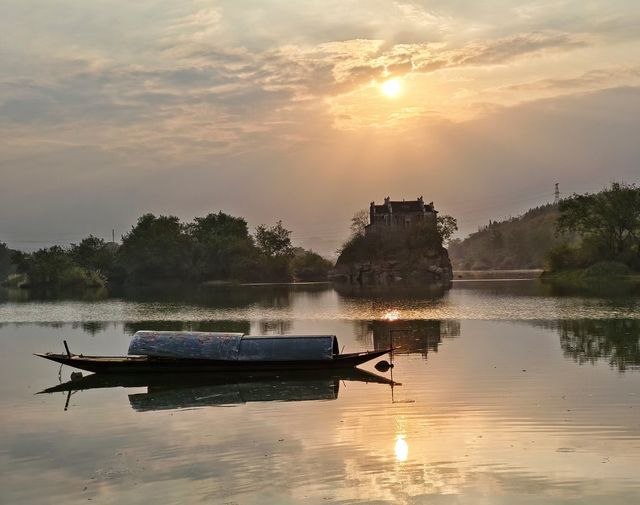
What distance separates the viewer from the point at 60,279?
180 metres

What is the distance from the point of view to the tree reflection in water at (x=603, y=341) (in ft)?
120

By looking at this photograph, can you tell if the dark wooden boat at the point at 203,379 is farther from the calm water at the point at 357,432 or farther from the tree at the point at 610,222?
the tree at the point at 610,222

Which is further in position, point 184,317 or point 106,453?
point 184,317

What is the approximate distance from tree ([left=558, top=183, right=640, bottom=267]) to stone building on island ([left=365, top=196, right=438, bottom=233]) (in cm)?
5488

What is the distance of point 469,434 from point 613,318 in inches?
1534

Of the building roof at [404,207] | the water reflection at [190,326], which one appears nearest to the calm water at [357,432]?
the water reflection at [190,326]

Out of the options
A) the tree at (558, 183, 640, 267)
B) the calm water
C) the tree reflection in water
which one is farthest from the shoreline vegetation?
the calm water

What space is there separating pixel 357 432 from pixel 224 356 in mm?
13114

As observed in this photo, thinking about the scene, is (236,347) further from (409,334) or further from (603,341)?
(603,341)

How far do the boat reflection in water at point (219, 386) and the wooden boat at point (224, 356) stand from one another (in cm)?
42

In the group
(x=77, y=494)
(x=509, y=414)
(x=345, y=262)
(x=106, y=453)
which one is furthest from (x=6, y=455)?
(x=345, y=262)

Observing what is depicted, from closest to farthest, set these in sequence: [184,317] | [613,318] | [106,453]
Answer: [106,453] → [613,318] → [184,317]

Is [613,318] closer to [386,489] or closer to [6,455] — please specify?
Answer: [386,489]

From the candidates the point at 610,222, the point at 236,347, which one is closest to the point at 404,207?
the point at 610,222
